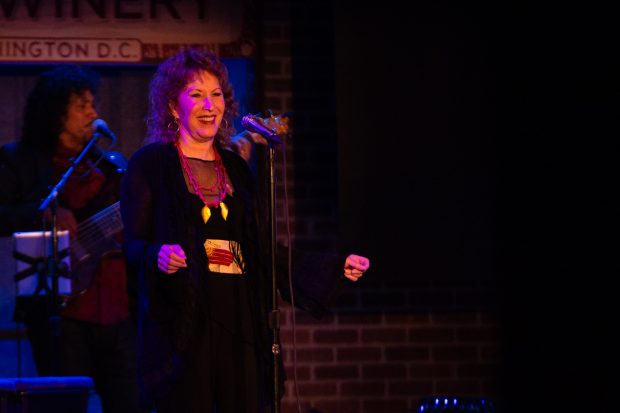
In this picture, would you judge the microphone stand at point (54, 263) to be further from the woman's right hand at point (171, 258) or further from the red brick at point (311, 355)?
the woman's right hand at point (171, 258)

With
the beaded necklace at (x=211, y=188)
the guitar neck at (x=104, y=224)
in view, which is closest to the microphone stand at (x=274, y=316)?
the beaded necklace at (x=211, y=188)

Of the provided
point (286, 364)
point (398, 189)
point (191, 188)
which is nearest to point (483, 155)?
point (398, 189)

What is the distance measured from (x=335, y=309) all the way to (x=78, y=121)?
1.90 meters

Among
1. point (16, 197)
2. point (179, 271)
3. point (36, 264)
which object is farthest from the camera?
point (16, 197)

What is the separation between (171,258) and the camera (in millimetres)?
3338

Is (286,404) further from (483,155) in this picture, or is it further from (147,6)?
(147,6)

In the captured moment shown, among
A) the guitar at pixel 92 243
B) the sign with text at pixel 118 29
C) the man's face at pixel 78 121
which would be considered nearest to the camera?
the guitar at pixel 92 243

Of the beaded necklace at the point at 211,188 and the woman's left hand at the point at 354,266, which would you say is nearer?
the beaded necklace at the point at 211,188

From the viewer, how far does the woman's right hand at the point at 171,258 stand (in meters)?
3.34

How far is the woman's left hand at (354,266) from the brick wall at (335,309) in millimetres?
1885

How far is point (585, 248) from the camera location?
107 inches

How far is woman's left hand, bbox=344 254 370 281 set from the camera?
387 cm

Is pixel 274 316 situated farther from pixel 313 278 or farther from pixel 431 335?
pixel 431 335

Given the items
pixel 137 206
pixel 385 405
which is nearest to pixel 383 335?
pixel 385 405
